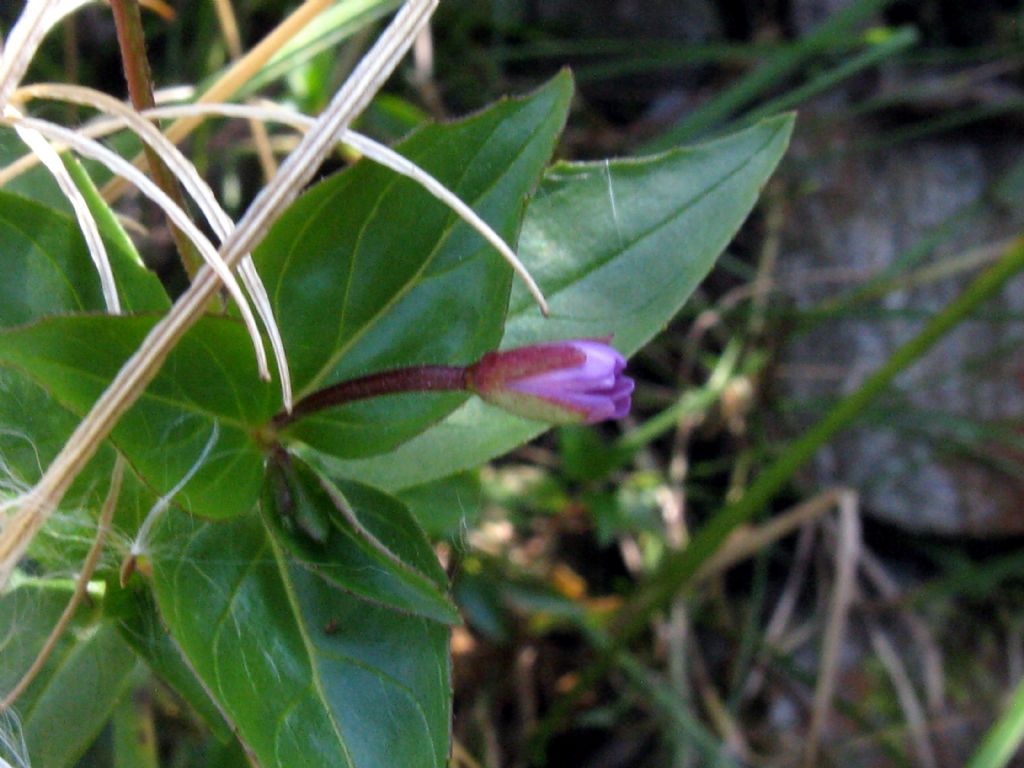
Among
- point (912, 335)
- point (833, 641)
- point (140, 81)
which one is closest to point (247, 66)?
point (140, 81)

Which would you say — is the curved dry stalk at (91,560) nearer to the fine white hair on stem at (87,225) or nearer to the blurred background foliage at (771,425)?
the fine white hair on stem at (87,225)

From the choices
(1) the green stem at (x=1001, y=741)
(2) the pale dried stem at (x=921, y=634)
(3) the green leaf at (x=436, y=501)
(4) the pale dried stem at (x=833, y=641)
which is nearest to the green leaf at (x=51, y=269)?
(3) the green leaf at (x=436, y=501)

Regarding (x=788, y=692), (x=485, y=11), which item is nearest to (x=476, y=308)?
(x=788, y=692)

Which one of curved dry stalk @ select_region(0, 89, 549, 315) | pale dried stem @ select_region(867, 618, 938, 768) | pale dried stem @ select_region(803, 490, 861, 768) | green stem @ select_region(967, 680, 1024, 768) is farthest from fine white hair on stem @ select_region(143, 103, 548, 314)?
pale dried stem @ select_region(867, 618, 938, 768)

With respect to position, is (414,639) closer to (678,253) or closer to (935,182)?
(678,253)

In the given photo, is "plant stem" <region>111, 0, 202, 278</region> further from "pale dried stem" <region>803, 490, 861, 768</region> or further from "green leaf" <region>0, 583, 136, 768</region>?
"pale dried stem" <region>803, 490, 861, 768</region>

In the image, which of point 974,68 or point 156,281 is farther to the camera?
point 974,68

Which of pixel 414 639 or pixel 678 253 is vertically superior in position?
pixel 678 253
